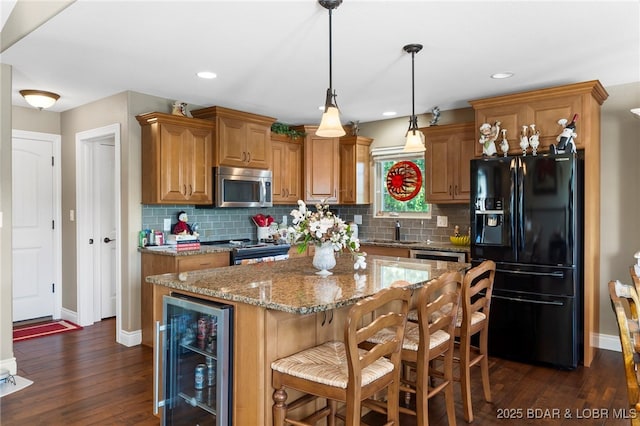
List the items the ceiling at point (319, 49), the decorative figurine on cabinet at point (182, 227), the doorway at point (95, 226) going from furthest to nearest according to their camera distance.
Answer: the doorway at point (95, 226) → the decorative figurine on cabinet at point (182, 227) → the ceiling at point (319, 49)

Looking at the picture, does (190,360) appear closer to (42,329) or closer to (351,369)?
(351,369)

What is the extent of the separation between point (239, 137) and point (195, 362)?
2.93 metres

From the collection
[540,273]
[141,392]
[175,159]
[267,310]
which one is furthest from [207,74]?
[540,273]

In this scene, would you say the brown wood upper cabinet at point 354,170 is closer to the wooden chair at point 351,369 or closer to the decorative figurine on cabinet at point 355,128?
the decorative figurine on cabinet at point 355,128

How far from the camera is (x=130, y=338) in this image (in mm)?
4262

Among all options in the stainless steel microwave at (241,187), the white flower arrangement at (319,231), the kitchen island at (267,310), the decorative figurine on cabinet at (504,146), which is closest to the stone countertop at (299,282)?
the kitchen island at (267,310)

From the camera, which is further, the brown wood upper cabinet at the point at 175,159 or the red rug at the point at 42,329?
the red rug at the point at 42,329

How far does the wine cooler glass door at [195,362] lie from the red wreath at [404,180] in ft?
12.2

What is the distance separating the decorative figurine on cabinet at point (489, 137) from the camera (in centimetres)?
411

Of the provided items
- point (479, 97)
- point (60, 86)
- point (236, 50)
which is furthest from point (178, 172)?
point (479, 97)

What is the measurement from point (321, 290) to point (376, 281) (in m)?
0.46

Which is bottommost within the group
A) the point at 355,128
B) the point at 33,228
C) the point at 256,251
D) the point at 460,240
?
the point at 256,251

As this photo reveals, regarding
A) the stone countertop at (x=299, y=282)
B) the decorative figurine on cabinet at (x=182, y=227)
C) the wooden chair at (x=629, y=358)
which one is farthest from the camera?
the decorative figurine on cabinet at (x=182, y=227)

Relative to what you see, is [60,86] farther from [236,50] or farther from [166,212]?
[236,50]
